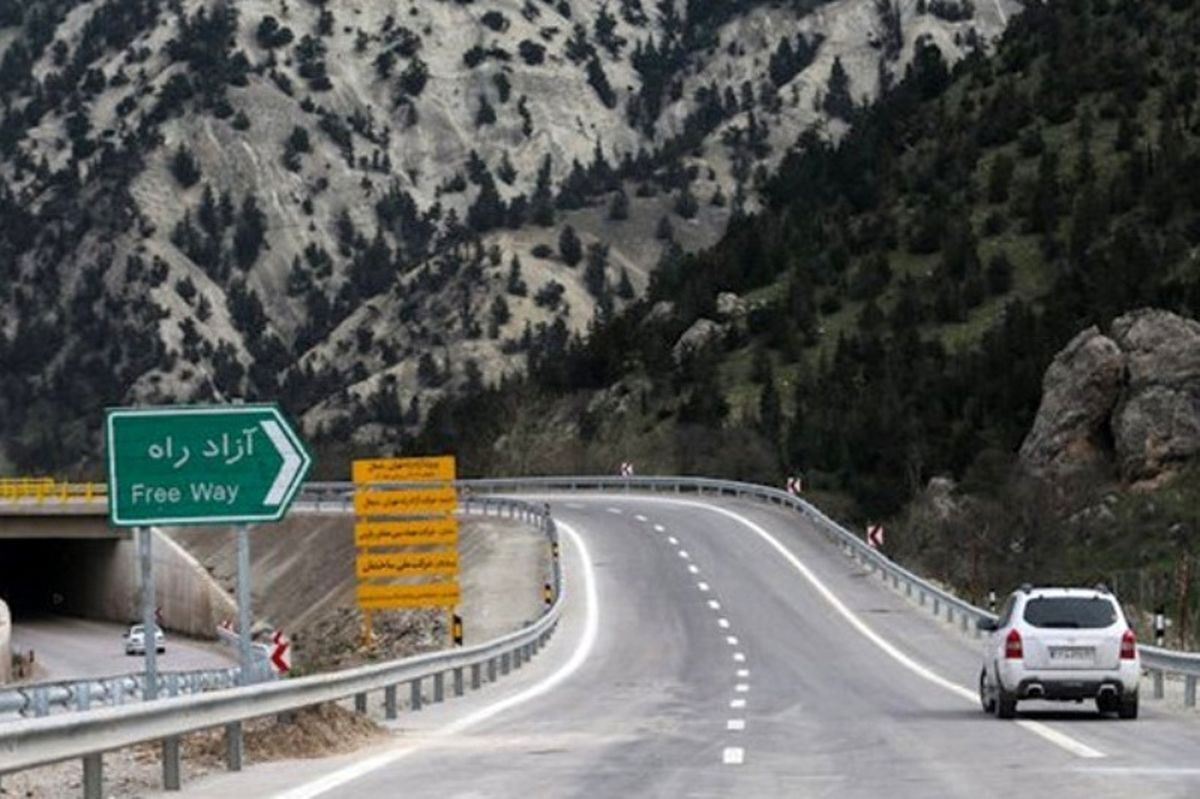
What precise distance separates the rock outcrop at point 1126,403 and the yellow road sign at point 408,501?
39.5 m

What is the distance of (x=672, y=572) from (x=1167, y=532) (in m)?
23.4

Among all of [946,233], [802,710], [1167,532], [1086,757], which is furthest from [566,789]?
[946,233]

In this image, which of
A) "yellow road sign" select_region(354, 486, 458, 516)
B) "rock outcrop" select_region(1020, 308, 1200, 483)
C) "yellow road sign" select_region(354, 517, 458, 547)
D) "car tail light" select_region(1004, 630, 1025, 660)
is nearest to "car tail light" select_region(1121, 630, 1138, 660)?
"car tail light" select_region(1004, 630, 1025, 660)

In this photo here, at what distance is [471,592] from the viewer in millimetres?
62250

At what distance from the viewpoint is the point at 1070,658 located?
1017 inches

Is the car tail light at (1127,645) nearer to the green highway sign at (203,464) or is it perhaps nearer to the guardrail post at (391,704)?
the guardrail post at (391,704)

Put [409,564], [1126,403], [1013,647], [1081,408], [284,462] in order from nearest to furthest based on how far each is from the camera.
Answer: [284,462]
[1013,647]
[409,564]
[1126,403]
[1081,408]

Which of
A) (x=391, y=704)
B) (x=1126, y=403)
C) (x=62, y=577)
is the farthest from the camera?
(x=62, y=577)

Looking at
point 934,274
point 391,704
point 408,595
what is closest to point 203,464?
point 391,704

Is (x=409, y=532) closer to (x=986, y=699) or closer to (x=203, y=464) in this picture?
(x=986, y=699)

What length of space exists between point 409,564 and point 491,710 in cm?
2275

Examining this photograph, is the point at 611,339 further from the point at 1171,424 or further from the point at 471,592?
the point at 471,592

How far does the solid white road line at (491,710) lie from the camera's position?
17.3 metres

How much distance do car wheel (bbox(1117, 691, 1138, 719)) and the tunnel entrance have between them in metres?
68.6
